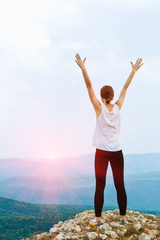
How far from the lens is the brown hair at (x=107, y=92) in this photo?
6797 millimetres

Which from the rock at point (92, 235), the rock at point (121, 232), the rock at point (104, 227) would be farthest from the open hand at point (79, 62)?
the rock at point (121, 232)

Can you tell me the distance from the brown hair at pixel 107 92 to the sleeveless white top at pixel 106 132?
252 mm

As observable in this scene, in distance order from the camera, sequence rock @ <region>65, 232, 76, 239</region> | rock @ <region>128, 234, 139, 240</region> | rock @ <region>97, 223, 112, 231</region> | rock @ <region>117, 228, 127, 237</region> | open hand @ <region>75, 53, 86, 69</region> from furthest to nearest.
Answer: rock @ <region>97, 223, 112, 231</region>, rock @ <region>117, 228, 127, 237</region>, rock @ <region>65, 232, 76, 239</region>, rock @ <region>128, 234, 139, 240</region>, open hand @ <region>75, 53, 86, 69</region>

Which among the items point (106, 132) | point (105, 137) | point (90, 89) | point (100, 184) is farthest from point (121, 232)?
point (90, 89)

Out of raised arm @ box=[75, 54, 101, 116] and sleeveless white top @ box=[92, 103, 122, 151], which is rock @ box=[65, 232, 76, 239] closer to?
sleeveless white top @ box=[92, 103, 122, 151]

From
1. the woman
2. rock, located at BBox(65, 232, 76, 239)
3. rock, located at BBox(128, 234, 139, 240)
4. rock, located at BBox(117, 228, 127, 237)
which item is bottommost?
rock, located at BBox(65, 232, 76, 239)

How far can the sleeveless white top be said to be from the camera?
22.2ft

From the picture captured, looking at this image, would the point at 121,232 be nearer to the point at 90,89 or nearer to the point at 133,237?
the point at 133,237

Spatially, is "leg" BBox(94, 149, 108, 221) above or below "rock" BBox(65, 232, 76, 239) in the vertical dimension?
above

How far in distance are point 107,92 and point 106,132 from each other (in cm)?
111

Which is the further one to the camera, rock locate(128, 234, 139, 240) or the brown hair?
rock locate(128, 234, 139, 240)

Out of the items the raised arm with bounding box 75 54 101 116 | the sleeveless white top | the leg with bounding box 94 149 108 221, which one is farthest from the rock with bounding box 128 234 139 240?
the raised arm with bounding box 75 54 101 116

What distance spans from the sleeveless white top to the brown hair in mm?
252

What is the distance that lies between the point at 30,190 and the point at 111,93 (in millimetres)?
190726
